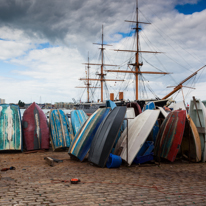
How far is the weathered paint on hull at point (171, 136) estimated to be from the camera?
21.7 ft

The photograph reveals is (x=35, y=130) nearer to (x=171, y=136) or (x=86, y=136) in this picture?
(x=86, y=136)

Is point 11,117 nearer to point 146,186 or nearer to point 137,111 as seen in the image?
point 137,111

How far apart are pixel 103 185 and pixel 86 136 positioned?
101 inches

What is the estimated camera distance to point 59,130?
929 cm

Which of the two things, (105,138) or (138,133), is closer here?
(105,138)

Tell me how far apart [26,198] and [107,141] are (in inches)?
107

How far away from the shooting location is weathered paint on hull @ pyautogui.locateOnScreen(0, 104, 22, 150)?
8234 millimetres

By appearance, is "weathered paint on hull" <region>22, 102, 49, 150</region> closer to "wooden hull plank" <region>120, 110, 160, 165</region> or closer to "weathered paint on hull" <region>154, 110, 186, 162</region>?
"wooden hull plank" <region>120, 110, 160, 165</region>

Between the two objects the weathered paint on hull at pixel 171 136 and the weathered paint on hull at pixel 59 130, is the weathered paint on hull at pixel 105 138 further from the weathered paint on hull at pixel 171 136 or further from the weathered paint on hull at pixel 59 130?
the weathered paint on hull at pixel 59 130

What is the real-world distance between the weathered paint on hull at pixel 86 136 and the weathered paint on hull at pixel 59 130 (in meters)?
2.00

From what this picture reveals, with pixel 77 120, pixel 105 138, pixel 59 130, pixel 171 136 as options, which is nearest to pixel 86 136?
pixel 105 138

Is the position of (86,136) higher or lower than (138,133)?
lower

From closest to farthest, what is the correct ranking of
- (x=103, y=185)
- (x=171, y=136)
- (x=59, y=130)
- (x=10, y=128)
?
(x=103, y=185), (x=171, y=136), (x=10, y=128), (x=59, y=130)

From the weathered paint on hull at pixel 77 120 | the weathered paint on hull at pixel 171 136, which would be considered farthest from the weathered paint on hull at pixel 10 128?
the weathered paint on hull at pixel 171 136
